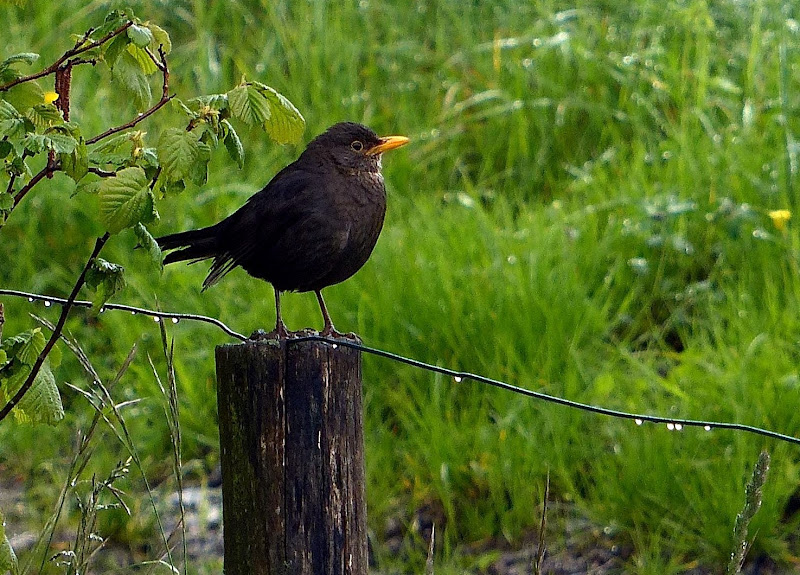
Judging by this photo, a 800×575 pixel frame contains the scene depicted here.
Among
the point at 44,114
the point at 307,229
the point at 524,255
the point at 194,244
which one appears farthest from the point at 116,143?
the point at 524,255

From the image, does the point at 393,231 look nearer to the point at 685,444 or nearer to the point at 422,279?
the point at 422,279

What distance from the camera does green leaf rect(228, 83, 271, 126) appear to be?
6.31ft

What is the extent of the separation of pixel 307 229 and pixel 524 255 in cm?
202

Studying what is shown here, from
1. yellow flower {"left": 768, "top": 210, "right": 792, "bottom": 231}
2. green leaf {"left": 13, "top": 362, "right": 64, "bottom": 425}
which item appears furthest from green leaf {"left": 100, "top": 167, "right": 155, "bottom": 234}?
yellow flower {"left": 768, "top": 210, "right": 792, "bottom": 231}

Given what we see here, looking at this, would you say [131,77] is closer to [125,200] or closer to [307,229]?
[125,200]

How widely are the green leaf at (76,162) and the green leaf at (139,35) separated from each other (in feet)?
0.63

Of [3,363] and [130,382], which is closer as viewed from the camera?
[3,363]

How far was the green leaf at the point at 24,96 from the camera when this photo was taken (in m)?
1.97

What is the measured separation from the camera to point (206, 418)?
4.94m

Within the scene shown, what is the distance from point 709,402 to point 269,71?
3732mm

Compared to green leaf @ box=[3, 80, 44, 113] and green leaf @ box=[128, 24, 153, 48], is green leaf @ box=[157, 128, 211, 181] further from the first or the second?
green leaf @ box=[3, 80, 44, 113]

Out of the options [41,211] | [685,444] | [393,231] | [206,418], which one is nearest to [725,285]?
[685,444]

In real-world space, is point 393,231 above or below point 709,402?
above

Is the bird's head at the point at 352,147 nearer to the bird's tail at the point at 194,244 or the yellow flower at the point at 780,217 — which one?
the bird's tail at the point at 194,244
